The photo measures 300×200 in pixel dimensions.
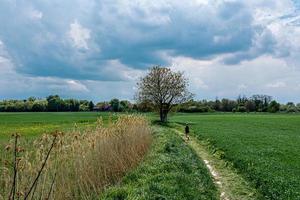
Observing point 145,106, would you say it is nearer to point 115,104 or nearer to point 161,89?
point 161,89

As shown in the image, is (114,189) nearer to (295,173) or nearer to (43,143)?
(43,143)

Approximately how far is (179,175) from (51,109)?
123942mm

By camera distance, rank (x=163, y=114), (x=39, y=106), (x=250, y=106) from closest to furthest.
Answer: (x=163, y=114) → (x=39, y=106) → (x=250, y=106)

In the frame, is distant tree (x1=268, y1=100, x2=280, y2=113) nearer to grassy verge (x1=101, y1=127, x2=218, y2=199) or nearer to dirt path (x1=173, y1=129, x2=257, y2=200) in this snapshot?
dirt path (x1=173, y1=129, x2=257, y2=200)

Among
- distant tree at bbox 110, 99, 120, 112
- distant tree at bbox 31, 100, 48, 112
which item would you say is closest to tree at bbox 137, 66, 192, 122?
distant tree at bbox 110, 99, 120, 112

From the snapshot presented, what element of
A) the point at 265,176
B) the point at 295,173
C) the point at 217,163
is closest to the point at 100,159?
the point at 265,176

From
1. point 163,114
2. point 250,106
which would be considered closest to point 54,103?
point 250,106

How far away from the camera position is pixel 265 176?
14.5 m

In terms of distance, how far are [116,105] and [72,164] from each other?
9271 cm

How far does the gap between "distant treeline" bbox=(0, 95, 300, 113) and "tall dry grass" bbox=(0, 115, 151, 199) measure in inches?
3019

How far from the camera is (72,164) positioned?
1088 centimetres

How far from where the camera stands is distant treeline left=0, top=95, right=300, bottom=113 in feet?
401

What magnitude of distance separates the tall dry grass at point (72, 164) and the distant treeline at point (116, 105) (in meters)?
76.7

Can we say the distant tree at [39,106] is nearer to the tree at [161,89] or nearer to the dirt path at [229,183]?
the tree at [161,89]
